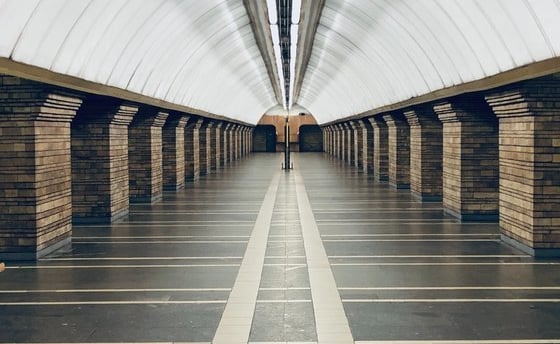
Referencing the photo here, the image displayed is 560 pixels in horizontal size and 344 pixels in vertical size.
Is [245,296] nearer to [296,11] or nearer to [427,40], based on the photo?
[296,11]

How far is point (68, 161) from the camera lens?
13398 mm

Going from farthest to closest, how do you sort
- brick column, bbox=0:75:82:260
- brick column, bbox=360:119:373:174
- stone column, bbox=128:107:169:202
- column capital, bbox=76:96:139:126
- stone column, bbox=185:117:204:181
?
1. brick column, bbox=360:119:373:174
2. stone column, bbox=185:117:204:181
3. stone column, bbox=128:107:169:202
4. column capital, bbox=76:96:139:126
5. brick column, bbox=0:75:82:260

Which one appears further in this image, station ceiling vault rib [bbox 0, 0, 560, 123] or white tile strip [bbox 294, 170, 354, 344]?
station ceiling vault rib [bbox 0, 0, 560, 123]

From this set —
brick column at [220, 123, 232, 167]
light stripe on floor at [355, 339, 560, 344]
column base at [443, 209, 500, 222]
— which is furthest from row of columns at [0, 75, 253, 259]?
brick column at [220, 123, 232, 167]

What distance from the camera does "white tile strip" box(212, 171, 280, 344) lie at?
278 inches

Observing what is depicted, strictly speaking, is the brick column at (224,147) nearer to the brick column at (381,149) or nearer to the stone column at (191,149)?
the stone column at (191,149)

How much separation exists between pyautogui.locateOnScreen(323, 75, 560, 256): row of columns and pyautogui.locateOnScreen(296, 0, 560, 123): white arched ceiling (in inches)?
25.8

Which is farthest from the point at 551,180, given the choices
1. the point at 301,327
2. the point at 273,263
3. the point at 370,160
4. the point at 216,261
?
the point at 370,160

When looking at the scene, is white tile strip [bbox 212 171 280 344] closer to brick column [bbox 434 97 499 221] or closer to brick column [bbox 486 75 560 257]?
brick column [bbox 486 75 560 257]

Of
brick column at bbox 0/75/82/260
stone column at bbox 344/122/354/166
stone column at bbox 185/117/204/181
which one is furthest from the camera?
stone column at bbox 344/122/354/166

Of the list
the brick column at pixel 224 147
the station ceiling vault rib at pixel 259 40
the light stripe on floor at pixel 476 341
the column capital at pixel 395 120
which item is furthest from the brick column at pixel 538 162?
the brick column at pixel 224 147

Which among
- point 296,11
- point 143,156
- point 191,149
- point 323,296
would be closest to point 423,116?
point 296,11

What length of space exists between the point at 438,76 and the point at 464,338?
11.1m

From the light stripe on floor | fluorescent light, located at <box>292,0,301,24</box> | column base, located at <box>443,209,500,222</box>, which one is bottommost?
the light stripe on floor
